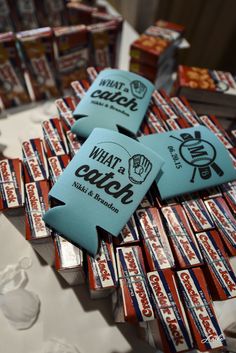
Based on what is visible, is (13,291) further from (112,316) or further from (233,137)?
(233,137)

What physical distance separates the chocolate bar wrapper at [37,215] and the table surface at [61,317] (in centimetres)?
11

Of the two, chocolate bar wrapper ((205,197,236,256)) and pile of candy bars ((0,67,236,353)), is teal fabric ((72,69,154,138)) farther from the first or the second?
chocolate bar wrapper ((205,197,236,256))

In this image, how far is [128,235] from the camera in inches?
28.9

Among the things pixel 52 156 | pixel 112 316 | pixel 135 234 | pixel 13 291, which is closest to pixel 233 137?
pixel 135 234

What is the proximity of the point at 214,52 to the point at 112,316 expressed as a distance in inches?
66.3

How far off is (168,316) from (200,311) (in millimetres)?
85

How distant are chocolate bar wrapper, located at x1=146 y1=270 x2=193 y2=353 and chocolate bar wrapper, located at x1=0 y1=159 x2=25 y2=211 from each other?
429 millimetres

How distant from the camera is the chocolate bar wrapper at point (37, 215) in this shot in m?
0.73

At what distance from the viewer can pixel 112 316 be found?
0.88m

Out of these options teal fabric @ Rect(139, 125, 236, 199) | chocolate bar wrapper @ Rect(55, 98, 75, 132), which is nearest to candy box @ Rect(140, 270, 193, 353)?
teal fabric @ Rect(139, 125, 236, 199)

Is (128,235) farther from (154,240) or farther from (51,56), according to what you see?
(51,56)

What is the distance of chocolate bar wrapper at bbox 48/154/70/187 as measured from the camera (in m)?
0.81

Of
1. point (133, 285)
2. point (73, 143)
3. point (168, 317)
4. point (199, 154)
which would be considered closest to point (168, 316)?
point (168, 317)

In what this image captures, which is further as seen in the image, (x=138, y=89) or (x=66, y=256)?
(x=138, y=89)
